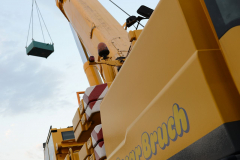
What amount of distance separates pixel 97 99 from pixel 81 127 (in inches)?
28.7

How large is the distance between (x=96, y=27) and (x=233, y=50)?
15.4 ft

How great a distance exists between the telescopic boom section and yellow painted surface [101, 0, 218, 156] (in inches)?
98.8

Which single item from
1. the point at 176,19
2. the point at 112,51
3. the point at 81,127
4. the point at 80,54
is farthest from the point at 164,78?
the point at 80,54

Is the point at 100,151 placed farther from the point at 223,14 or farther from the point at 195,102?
the point at 223,14

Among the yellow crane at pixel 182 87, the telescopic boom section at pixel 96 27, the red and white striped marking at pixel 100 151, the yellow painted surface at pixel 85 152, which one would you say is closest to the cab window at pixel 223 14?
the yellow crane at pixel 182 87

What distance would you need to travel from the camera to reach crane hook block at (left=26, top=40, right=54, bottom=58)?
9.82m

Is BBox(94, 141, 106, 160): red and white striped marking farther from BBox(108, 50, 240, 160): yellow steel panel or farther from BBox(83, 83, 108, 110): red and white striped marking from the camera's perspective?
BBox(108, 50, 240, 160): yellow steel panel

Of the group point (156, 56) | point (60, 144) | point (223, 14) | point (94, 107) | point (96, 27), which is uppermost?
point (96, 27)

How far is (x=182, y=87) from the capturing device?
1856 mm

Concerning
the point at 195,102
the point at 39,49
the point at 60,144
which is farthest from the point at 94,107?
the point at 39,49

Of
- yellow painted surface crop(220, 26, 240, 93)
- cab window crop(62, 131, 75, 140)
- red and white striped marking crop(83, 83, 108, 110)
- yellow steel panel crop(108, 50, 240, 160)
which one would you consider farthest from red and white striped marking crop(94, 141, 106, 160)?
cab window crop(62, 131, 75, 140)

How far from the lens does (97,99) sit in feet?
13.2

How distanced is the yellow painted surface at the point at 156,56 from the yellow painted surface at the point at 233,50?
0.11 m

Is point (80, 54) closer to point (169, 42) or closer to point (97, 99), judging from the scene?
point (97, 99)
